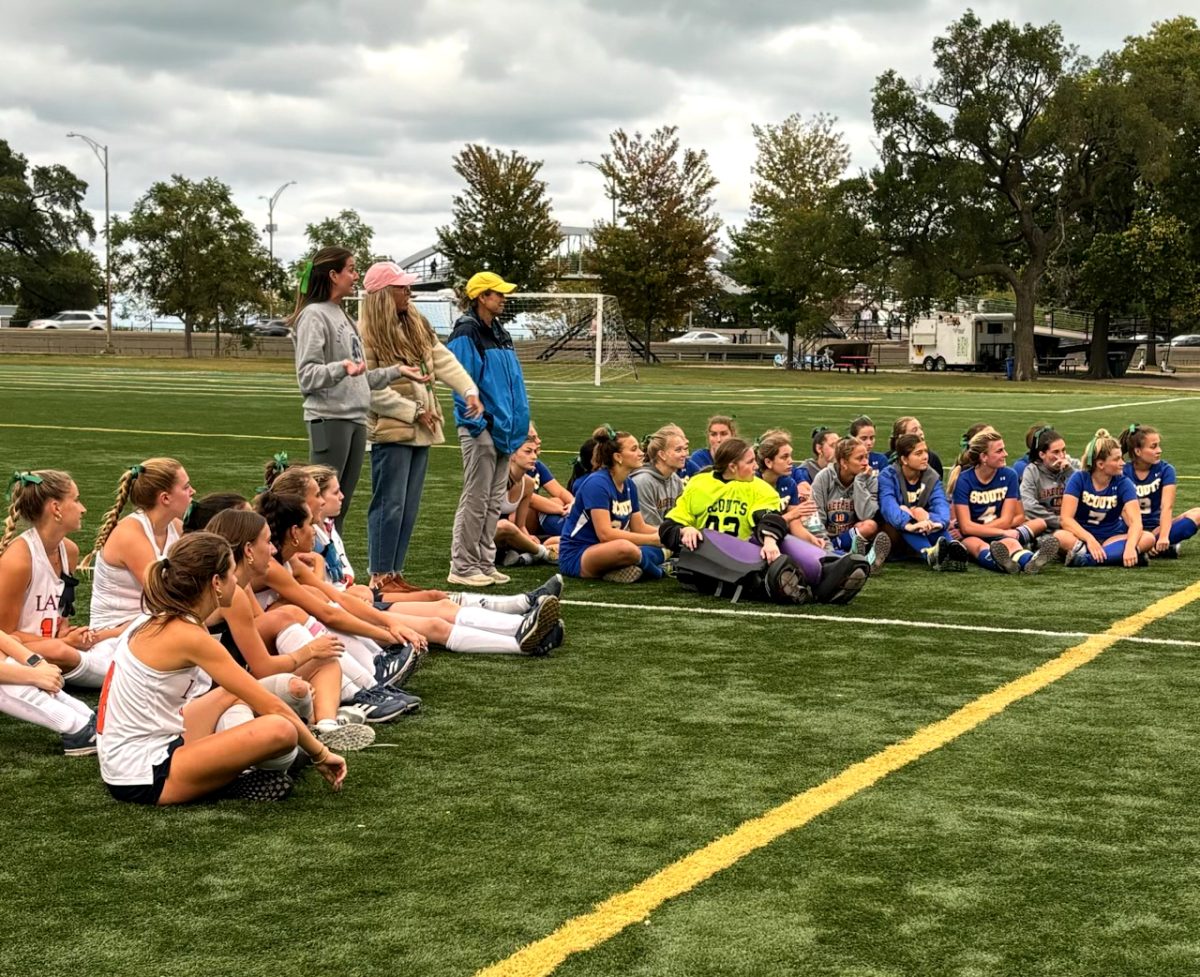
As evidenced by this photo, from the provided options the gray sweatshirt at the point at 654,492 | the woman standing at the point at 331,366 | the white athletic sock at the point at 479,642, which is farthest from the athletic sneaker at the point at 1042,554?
the woman standing at the point at 331,366

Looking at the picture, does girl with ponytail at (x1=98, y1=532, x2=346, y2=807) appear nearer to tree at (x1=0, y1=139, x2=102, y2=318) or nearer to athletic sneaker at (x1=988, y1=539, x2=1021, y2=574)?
athletic sneaker at (x1=988, y1=539, x2=1021, y2=574)

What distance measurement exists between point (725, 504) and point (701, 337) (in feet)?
246

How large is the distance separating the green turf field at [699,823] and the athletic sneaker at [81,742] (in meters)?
0.07

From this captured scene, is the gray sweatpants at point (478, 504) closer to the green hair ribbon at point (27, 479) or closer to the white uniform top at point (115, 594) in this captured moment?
the white uniform top at point (115, 594)

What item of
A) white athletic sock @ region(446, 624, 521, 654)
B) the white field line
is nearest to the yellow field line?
the white field line

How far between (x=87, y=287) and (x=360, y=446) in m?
91.8

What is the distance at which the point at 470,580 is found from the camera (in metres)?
9.31

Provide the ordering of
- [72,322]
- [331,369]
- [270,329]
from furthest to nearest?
[72,322]
[270,329]
[331,369]

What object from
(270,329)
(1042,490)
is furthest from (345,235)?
(1042,490)

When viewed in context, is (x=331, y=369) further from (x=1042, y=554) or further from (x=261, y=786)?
(x=1042, y=554)

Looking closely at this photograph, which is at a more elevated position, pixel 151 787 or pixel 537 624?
pixel 537 624

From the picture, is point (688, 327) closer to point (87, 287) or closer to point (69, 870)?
point (87, 287)

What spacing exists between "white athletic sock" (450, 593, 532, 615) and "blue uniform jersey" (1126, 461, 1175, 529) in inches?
199

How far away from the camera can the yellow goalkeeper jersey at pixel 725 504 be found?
8.70m
